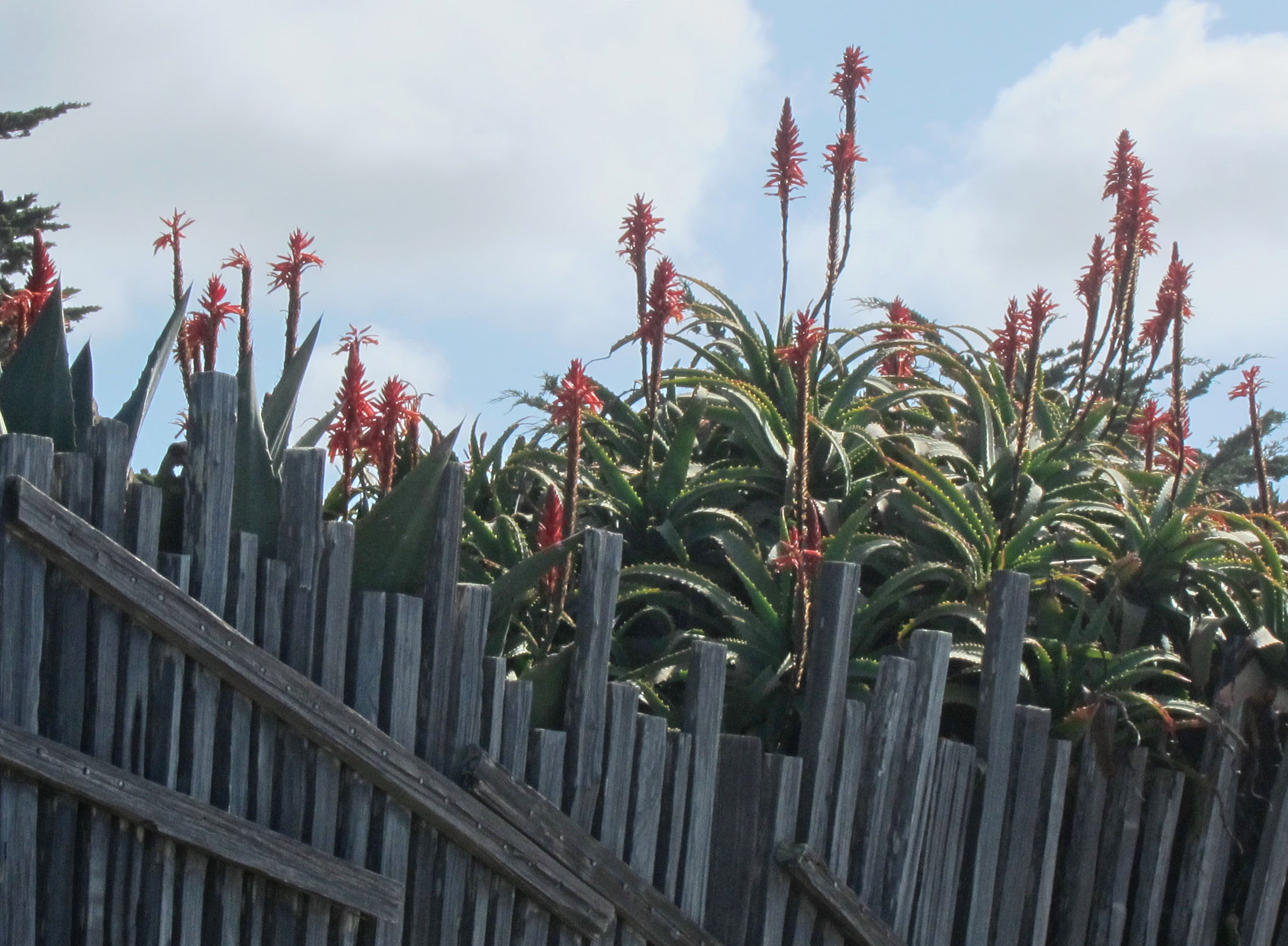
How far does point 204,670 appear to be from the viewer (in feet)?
8.87

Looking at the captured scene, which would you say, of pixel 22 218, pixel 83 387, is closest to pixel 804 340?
pixel 83 387

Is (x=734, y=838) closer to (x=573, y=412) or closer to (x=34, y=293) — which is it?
(x=573, y=412)

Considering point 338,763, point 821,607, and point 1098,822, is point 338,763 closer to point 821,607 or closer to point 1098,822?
point 821,607

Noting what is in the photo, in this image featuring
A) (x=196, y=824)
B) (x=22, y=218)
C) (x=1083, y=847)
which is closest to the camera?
(x=196, y=824)

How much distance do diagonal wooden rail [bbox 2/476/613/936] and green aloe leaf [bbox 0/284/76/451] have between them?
0.37 meters

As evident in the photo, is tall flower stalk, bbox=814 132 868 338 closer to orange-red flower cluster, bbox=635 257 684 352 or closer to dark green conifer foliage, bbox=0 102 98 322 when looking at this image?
orange-red flower cluster, bbox=635 257 684 352

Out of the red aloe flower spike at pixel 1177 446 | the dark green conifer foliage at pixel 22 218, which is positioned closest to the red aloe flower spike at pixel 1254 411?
the red aloe flower spike at pixel 1177 446

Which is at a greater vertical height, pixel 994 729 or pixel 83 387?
pixel 83 387

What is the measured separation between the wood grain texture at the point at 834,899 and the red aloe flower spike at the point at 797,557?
2.27ft

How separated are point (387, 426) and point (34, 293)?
2.89 feet

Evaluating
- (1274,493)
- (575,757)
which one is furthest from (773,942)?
(1274,493)

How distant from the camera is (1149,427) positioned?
512 centimetres

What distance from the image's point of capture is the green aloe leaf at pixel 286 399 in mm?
3297

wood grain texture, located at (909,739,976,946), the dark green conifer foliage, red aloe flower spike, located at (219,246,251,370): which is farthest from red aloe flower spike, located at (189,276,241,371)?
the dark green conifer foliage
